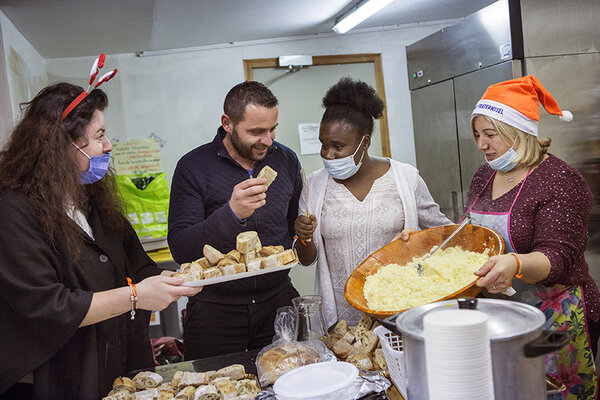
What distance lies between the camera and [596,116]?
10.9ft

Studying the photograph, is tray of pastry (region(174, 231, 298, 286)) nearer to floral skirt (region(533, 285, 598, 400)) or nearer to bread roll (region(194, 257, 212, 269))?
bread roll (region(194, 257, 212, 269))

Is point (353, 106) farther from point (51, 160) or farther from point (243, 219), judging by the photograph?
point (51, 160)

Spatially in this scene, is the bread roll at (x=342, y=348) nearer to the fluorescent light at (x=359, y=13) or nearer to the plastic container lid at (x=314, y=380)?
the plastic container lid at (x=314, y=380)

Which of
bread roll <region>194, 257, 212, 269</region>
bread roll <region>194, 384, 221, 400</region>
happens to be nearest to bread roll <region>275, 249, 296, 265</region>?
bread roll <region>194, 257, 212, 269</region>

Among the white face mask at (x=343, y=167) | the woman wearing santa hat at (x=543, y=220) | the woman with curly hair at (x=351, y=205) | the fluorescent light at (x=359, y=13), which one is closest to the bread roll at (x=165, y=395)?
the woman with curly hair at (x=351, y=205)

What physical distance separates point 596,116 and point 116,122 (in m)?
3.86

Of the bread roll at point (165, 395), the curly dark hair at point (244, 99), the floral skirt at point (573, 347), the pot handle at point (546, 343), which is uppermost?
the curly dark hair at point (244, 99)

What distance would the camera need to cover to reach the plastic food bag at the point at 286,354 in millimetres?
1590

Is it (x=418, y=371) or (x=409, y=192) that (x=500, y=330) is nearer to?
(x=418, y=371)

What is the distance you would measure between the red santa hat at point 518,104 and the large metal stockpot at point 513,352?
118cm

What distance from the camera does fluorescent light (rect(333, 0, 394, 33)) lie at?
12.2 feet

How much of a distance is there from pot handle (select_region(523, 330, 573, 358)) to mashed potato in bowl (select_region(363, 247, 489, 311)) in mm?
626

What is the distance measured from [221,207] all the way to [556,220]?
1.33 metres

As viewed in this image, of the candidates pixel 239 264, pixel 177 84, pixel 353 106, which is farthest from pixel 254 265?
pixel 177 84
